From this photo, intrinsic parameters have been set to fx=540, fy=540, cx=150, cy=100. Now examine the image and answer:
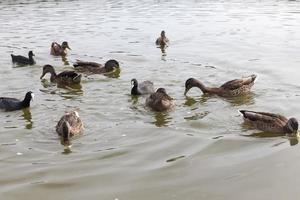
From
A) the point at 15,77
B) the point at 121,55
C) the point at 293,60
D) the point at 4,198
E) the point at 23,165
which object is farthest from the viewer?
the point at 121,55

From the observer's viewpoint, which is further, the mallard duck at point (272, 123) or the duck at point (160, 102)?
the duck at point (160, 102)

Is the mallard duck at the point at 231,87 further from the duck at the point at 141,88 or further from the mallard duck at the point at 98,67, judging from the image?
the mallard duck at the point at 98,67

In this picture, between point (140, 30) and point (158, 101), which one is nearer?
point (158, 101)

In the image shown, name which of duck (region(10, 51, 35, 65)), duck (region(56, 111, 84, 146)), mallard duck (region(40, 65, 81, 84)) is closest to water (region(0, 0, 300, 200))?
duck (region(56, 111, 84, 146))

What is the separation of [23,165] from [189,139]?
10.9 feet

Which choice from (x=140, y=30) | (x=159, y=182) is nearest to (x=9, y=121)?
(x=159, y=182)

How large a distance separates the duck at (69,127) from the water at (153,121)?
152mm

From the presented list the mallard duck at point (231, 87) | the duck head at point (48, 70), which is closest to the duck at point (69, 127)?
the mallard duck at point (231, 87)

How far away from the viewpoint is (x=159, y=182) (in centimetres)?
892

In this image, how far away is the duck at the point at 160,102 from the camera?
1284 centimetres

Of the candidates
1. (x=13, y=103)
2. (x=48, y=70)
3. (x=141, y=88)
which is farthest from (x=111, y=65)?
(x=13, y=103)

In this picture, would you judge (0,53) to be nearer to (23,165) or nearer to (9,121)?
(9,121)

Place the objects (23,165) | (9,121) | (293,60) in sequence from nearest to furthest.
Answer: (23,165) → (9,121) → (293,60)

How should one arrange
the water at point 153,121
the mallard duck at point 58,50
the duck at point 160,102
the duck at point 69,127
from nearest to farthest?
the water at point 153,121 → the duck at point 69,127 → the duck at point 160,102 → the mallard duck at point 58,50
